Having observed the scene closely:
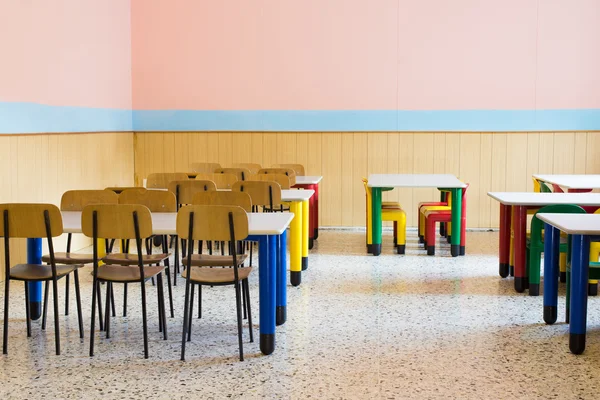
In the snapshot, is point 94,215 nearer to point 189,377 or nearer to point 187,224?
point 187,224

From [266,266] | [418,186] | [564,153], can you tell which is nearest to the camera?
[266,266]

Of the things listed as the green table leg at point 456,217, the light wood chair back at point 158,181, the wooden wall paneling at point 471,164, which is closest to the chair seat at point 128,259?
→ the light wood chair back at point 158,181

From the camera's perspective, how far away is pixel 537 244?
19.2 ft

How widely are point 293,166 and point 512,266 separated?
3433 mm

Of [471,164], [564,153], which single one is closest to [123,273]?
[471,164]

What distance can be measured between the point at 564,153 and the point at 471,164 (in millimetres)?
1164

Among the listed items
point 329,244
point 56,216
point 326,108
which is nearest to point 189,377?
point 56,216

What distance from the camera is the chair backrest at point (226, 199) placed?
5188mm

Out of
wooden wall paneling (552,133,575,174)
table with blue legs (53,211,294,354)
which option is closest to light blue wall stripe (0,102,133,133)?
table with blue legs (53,211,294,354)

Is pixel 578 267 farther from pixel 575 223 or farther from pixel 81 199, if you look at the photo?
pixel 81 199

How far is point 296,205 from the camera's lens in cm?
629

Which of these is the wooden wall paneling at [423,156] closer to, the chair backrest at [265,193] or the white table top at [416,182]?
the white table top at [416,182]

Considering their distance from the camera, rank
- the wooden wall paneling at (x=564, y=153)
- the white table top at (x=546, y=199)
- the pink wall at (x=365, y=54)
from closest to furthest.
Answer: the white table top at (x=546, y=199), the pink wall at (x=365, y=54), the wooden wall paneling at (x=564, y=153)

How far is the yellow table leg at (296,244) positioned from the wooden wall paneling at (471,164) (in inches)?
163
